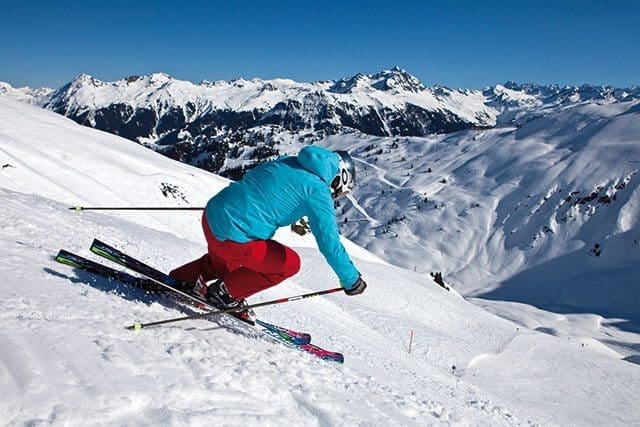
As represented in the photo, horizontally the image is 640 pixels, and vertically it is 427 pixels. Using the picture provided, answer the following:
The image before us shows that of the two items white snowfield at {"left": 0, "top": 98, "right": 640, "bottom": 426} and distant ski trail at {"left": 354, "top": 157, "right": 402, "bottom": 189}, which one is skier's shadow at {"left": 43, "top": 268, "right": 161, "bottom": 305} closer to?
white snowfield at {"left": 0, "top": 98, "right": 640, "bottom": 426}

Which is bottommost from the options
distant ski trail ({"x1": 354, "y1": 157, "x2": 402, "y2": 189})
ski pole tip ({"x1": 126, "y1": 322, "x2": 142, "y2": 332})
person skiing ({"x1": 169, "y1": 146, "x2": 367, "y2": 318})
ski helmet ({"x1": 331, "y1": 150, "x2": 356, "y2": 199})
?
ski pole tip ({"x1": 126, "y1": 322, "x2": 142, "y2": 332})

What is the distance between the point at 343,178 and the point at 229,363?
2523 millimetres

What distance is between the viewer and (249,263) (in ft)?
18.1

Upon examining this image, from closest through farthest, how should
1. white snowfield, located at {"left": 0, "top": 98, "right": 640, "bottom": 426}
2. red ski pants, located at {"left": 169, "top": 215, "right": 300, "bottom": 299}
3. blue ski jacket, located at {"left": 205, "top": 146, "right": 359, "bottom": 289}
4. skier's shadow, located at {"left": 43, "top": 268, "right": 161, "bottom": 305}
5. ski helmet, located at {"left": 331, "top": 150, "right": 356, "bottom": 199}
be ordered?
white snowfield, located at {"left": 0, "top": 98, "right": 640, "bottom": 426} < blue ski jacket, located at {"left": 205, "top": 146, "right": 359, "bottom": 289} < red ski pants, located at {"left": 169, "top": 215, "right": 300, "bottom": 299} < ski helmet, located at {"left": 331, "top": 150, "right": 356, "bottom": 199} < skier's shadow, located at {"left": 43, "top": 268, "right": 161, "bottom": 305}

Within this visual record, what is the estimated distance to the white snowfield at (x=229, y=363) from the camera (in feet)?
11.5

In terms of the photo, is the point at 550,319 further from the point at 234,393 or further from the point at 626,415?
the point at 234,393

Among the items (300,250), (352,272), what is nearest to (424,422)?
(352,272)

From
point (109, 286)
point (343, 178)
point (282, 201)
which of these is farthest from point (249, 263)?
point (109, 286)

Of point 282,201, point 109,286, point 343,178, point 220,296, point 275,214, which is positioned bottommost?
point 109,286

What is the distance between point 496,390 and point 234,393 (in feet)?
37.0

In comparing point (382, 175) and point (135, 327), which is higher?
point (382, 175)

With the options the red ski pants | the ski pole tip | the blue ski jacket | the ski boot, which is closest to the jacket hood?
the blue ski jacket

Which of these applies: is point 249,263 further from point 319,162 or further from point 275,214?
point 319,162

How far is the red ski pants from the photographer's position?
5430mm
